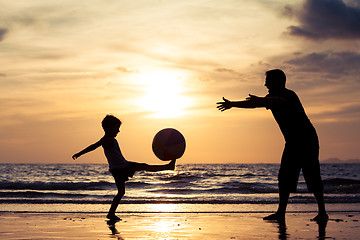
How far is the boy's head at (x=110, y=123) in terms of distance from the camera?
8807 mm

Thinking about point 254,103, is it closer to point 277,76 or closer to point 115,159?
point 277,76

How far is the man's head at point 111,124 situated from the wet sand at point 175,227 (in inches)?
65.4

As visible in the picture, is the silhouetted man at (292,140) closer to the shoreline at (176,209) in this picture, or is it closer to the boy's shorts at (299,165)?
the boy's shorts at (299,165)

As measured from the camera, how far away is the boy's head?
8.81 metres

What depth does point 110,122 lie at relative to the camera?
880 cm

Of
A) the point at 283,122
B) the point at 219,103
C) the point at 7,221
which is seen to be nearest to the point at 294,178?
the point at 283,122

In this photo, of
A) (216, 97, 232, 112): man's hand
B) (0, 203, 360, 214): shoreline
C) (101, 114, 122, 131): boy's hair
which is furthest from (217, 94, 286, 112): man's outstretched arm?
(0, 203, 360, 214): shoreline

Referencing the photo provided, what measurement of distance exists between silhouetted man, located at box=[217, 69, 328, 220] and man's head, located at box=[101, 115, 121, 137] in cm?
288

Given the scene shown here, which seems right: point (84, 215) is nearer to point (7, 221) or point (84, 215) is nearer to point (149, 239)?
point (7, 221)

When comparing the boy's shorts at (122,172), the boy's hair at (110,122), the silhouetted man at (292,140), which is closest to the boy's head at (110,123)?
the boy's hair at (110,122)

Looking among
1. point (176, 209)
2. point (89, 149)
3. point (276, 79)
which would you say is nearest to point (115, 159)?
point (89, 149)

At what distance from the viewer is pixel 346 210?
35.0 ft

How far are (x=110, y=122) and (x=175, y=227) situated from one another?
2.47m

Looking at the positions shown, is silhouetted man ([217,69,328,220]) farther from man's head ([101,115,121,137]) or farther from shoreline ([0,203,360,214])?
man's head ([101,115,121,137])
